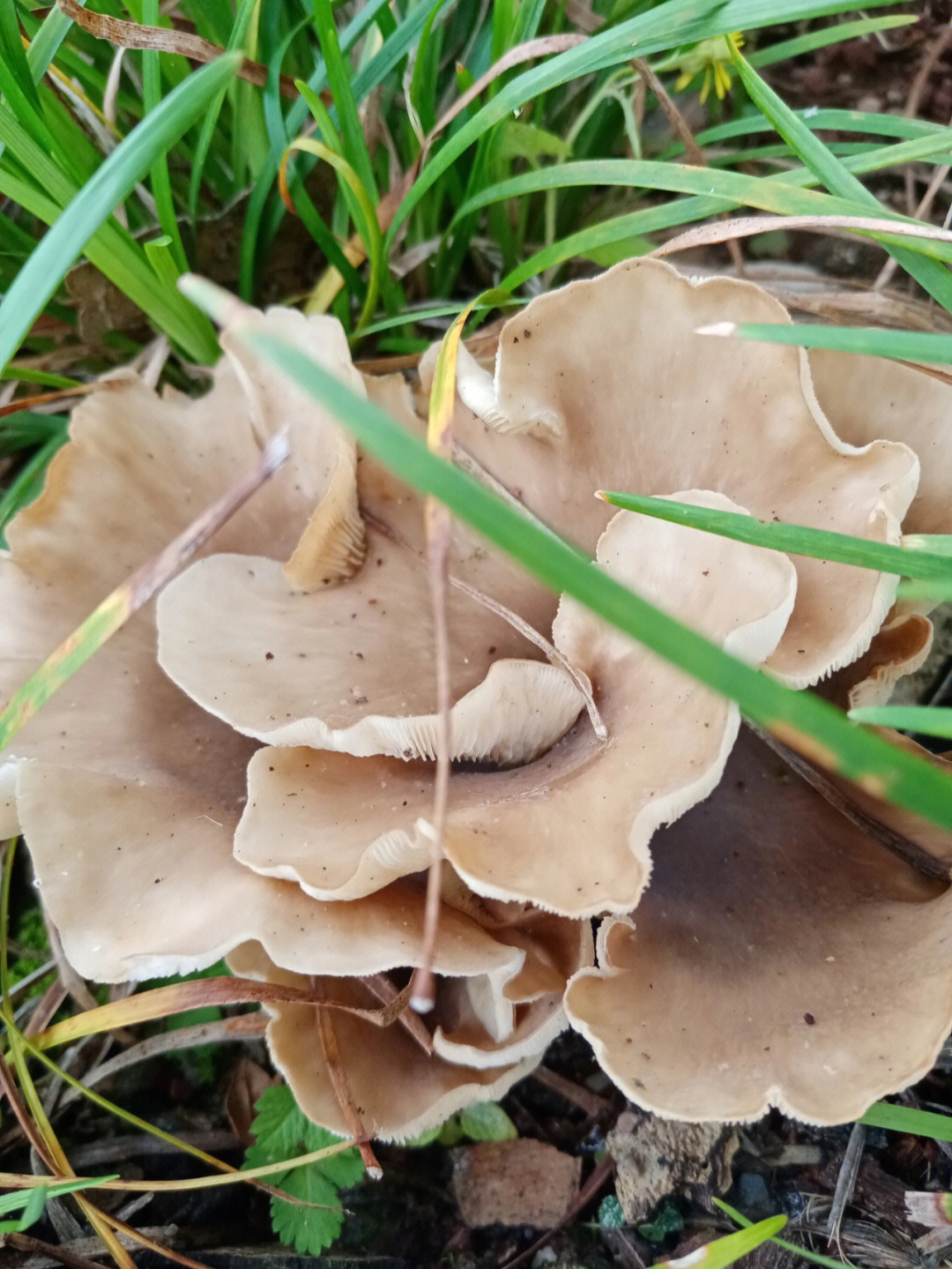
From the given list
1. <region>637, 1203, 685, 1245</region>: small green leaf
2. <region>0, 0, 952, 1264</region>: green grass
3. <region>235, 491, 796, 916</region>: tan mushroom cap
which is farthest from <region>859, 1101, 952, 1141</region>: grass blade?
<region>235, 491, 796, 916</region>: tan mushroom cap

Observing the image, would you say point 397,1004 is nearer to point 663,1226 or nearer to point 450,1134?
point 450,1134

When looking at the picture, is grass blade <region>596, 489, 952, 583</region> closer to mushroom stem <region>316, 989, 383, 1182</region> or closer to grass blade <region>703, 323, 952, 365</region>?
grass blade <region>703, 323, 952, 365</region>

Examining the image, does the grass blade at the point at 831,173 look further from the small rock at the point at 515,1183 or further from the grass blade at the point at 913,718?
the small rock at the point at 515,1183

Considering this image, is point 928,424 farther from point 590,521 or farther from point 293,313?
point 293,313

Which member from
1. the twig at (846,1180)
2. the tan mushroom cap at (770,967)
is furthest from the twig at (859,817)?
the twig at (846,1180)

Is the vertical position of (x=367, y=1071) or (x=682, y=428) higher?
(x=682, y=428)

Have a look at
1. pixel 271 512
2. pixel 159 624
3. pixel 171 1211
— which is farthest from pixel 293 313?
pixel 171 1211

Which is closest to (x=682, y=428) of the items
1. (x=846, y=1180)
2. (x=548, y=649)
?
(x=548, y=649)
